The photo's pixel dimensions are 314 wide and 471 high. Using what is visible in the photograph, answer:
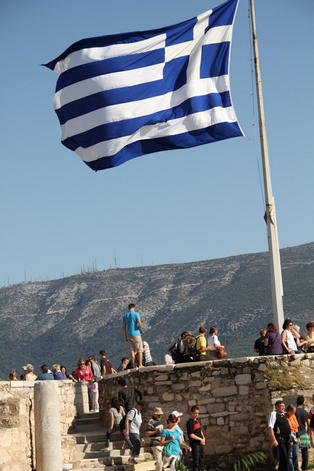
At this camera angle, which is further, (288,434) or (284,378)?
(284,378)

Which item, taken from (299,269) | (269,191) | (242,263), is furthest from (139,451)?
(242,263)

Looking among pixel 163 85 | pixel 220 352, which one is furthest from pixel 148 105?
pixel 220 352

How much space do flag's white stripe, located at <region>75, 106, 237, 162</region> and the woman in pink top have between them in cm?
701

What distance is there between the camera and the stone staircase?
1833cm

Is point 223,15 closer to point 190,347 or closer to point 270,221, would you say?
point 270,221

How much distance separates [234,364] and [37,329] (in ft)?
505

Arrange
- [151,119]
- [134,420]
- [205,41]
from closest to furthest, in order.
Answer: [134,420]
[151,119]
[205,41]

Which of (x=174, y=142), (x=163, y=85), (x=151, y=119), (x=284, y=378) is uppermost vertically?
(x=163, y=85)

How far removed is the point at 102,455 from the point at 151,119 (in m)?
7.15

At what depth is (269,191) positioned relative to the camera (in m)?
19.2

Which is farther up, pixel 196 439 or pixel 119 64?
pixel 119 64

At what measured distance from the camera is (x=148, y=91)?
1994 cm

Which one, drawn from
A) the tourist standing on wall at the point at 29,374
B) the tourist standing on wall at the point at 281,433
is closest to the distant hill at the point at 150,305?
the tourist standing on wall at the point at 29,374

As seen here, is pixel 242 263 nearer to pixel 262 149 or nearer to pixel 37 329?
pixel 37 329
